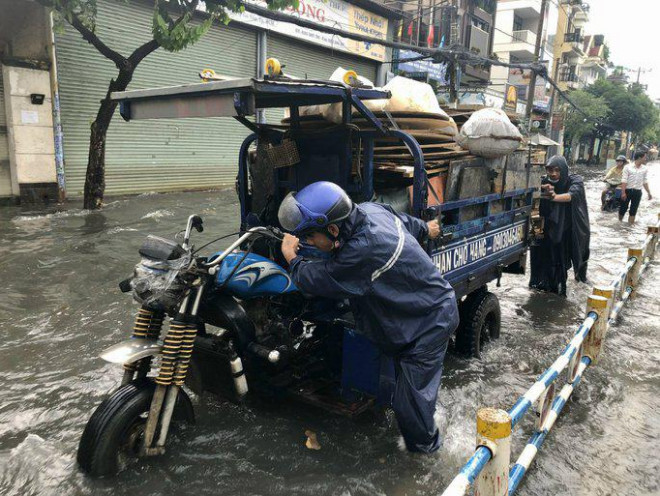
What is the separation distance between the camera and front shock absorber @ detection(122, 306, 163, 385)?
107 inches

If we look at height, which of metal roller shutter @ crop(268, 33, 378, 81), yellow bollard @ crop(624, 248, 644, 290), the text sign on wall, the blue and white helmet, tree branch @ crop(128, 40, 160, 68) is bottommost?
yellow bollard @ crop(624, 248, 644, 290)

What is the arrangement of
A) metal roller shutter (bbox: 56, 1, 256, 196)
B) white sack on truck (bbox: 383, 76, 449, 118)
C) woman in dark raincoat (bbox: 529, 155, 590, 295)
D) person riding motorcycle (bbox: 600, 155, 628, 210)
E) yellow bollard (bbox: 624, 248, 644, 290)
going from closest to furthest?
1. white sack on truck (bbox: 383, 76, 449, 118)
2. yellow bollard (bbox: 624, 248, 644, 290)
3. woman in dark raincoat (bbox: 529, 155, 590, 295)
4. metal roller shutter (bbox: 56, 1, 256, 196)
5. person riding motorcycle (bbox: 600, 155, 628, 210)

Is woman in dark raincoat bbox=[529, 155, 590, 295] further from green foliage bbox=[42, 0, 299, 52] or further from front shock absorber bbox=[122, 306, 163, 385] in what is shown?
front shock absorber bbox=[122, 306, 163, 385]

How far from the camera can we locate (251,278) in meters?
2.87

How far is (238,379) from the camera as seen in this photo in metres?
2.73

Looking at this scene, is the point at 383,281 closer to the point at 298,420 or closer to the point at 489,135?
the point at 298,420

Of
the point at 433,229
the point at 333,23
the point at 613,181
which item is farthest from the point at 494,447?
the point at 333,23

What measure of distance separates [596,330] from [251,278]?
287cm

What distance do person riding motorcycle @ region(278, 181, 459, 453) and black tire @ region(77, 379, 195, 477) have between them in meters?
1.04

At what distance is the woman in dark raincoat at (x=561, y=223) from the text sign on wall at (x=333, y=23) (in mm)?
9198

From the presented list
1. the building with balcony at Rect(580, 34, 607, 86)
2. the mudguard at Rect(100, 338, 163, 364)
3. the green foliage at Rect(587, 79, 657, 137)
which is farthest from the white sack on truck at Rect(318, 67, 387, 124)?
the building with balcony at Rect(580, 34, 607, 86)

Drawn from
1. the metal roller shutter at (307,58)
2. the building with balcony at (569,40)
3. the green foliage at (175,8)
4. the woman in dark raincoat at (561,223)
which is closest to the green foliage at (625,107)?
the building with balcony at (569,40)

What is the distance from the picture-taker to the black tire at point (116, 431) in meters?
2.46

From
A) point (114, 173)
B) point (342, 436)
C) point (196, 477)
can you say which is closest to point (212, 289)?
point (196, 477)
